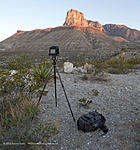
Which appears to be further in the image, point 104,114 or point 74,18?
point 74,18

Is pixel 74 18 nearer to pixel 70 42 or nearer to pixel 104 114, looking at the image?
pixel 70 42

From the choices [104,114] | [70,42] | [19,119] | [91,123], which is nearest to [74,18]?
[70,42]

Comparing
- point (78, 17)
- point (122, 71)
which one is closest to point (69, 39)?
point (122, 71)

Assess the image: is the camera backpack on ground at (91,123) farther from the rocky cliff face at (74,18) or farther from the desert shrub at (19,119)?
the rocky cliff face at (74,18)

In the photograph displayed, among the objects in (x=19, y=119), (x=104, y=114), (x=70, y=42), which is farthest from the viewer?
(x=70, y=42)

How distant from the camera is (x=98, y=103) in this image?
441cm

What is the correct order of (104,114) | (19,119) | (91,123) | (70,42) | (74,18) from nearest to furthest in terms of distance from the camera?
(19,119) < (91,123) < (104,114) < (70,42) < (74,18)

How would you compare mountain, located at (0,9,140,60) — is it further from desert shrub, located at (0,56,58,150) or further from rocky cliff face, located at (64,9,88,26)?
rocky cliff face, located at (64,9,88,26)

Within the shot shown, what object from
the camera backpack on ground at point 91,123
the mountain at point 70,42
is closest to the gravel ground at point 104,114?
the camera backpack on ground at point 91,123

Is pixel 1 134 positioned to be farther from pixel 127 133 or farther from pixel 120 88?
pixel 120 88

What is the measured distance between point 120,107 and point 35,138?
287cm

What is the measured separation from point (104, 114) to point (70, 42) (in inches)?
2824

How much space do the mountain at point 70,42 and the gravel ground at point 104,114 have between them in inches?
843

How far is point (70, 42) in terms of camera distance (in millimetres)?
72688
